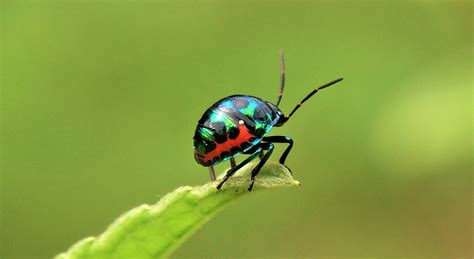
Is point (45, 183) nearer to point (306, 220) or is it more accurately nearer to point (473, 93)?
point (306, 220)

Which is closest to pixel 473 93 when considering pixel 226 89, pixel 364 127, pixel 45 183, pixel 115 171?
pixel 364 127

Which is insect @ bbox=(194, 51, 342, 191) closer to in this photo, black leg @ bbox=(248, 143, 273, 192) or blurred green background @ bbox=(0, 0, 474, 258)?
black leg @ bbox=(248, 143, 273, 192)

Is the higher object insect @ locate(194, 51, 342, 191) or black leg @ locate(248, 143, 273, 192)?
insect @ locate(194, 51, 342, 191)

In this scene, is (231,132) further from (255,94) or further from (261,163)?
(255,94)

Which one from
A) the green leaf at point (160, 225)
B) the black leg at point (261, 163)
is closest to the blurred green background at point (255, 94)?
the black leg at point (261, 163)

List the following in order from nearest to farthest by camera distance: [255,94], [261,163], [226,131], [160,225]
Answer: [160,225] < [261,163] < [226,131] < [255,94]

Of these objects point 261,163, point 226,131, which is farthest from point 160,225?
point 226,131

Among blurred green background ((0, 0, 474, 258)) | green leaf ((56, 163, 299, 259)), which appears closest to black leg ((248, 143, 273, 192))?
green leaf ((56, 163, 299, 259))
